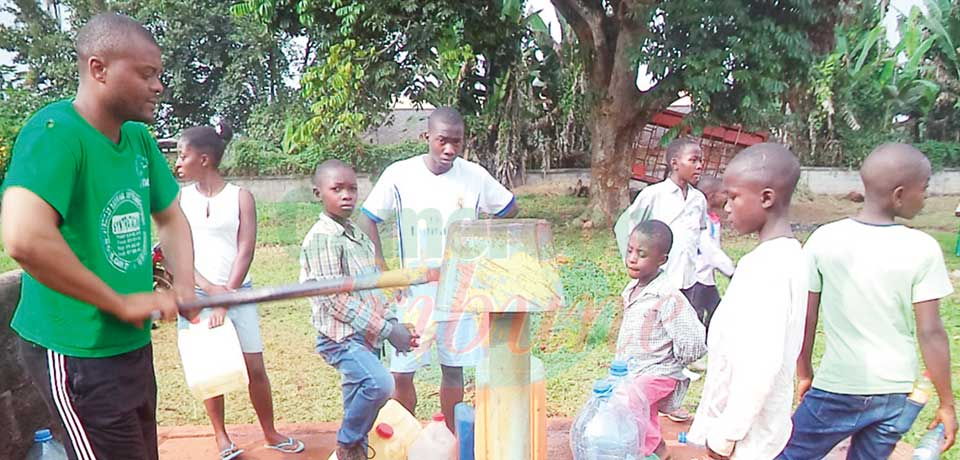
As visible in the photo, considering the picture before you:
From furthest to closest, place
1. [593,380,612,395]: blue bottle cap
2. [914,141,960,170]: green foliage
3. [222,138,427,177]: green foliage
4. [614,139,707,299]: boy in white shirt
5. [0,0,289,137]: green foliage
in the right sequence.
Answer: [0,0,289,137]: green foliage < [914,141,960,170]: green foliage < [222,138,427,177]: green foliage < [614,139,707,299]: boy in white shirt < [593,380,612,395]: blue bottle cap

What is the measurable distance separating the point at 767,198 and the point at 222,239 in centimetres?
226

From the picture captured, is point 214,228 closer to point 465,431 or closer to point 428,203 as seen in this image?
point 428,203

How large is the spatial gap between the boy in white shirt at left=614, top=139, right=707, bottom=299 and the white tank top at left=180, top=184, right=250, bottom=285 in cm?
214

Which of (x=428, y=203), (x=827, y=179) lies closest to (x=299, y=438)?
(x=428, y=203)

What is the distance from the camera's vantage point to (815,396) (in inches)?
90.0

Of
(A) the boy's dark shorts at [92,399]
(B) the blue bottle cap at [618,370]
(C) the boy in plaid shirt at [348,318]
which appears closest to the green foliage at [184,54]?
(C) the boy in plaid shirt at [348,318]

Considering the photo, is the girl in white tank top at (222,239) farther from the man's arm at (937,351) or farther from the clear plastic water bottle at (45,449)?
the man's arm at (937,351)

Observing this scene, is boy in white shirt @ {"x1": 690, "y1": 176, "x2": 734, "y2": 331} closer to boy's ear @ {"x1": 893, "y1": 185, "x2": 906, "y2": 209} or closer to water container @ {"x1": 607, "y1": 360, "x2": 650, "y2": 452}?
water container @ {"x1": 607, "y1": 360, "x2": 650, "y2": 452}

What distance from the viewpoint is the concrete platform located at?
3182 millimetres

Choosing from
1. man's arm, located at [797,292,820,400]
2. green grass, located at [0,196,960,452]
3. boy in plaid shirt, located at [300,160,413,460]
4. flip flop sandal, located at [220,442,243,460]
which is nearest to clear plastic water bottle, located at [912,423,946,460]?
man's arm, located at [797,292,820,400]

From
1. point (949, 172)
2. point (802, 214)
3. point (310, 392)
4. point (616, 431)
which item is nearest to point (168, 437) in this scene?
point (310, 392)

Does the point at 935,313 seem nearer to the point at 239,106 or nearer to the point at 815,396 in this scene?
the point at 815,396

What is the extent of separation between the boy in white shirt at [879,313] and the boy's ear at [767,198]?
0.37 m

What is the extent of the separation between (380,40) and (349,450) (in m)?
7.71
